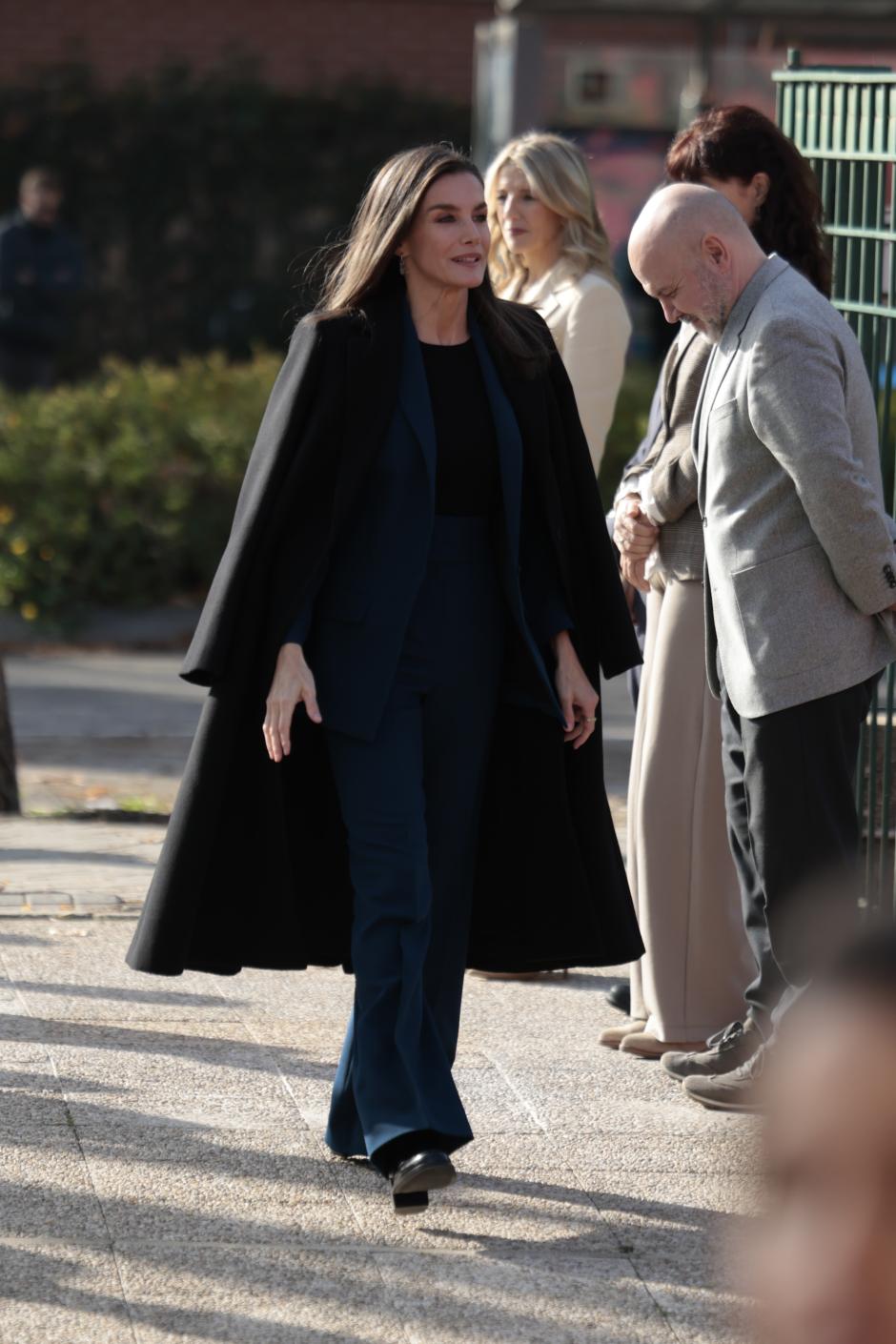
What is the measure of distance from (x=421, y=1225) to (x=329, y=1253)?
0.22 m

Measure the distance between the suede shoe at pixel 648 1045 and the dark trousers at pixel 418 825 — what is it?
3.06 feet

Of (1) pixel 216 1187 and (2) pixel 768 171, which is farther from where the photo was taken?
(2) pixel 768 171

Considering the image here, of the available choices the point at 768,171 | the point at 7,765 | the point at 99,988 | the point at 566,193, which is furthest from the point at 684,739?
the point at 7,765

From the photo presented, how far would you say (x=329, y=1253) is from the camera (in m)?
3.74

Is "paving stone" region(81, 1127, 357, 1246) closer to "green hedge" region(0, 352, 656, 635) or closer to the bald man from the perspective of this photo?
the bald man

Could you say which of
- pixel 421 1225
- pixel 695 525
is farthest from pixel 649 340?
pixel 421 1225

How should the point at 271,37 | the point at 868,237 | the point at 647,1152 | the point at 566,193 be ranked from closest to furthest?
the point at 647,1152
the point at 868,237
the point at 566,193
the point at 271,37

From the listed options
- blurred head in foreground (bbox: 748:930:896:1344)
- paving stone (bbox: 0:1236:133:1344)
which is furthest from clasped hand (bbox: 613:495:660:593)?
blurred head in foreground (bbox: 748:930:896:1344)

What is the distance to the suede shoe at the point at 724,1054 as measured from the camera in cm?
467

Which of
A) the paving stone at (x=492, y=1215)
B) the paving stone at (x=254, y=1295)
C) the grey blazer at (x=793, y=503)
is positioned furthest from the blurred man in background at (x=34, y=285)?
the paving stone at (x=254, y=1295)

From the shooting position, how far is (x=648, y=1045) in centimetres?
496

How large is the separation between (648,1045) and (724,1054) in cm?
31

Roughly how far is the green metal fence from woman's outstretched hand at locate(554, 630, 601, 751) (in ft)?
4.17

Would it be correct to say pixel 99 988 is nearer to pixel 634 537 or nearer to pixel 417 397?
pixel 634 537
